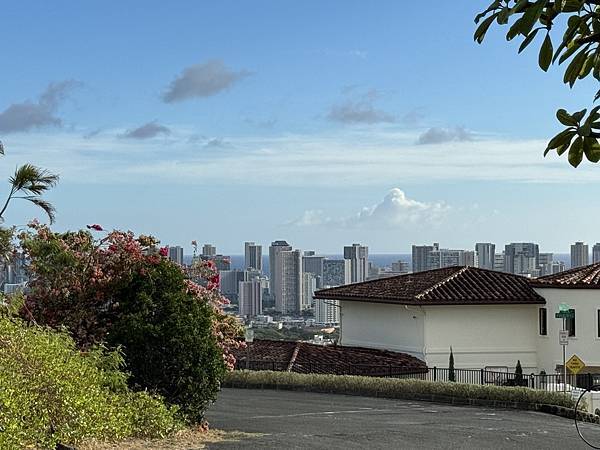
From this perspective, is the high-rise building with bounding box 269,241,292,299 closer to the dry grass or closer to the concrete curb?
the concrete curb

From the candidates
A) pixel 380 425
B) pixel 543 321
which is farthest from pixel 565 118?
pixel 543 321

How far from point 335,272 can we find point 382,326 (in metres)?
46.3

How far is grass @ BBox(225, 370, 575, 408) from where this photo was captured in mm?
26516

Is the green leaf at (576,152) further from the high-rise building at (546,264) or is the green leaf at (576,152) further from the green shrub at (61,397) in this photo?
the high-rise building at (546,264)

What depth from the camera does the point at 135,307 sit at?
17.5m

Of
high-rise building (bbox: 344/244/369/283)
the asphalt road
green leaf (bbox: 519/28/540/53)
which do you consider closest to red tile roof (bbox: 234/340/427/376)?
the asphalt road

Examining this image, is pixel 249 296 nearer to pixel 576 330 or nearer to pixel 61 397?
pixel 576 330

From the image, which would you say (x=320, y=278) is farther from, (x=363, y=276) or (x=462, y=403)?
(x=462, y=403)

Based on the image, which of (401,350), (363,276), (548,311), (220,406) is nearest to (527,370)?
(548,311)

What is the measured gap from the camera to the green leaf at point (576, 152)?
312 centimetres

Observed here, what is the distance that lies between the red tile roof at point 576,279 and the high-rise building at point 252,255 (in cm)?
4499

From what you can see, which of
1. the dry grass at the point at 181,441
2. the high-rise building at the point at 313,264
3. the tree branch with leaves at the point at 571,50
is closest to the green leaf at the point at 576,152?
the tree branch with leaves at the point at 571,50

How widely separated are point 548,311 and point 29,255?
2788cm

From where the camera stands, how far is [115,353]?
16312 millimetres
